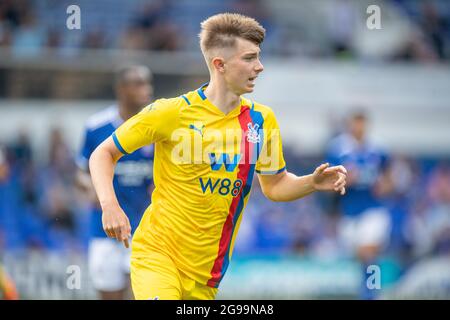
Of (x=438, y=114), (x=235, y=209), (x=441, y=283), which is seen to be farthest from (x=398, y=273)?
(x=235, y=209)

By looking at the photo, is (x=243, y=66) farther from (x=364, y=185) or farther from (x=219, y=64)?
(x=364, y=185)

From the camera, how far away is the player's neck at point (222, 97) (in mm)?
6238

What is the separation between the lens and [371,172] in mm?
12578

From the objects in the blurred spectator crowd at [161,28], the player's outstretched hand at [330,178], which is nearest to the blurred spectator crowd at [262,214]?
the blurred spectator crowd at [161,28]

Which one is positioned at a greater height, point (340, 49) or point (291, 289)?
point (340, 49)

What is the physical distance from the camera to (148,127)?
19.7ft

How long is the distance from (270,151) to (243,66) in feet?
2.14

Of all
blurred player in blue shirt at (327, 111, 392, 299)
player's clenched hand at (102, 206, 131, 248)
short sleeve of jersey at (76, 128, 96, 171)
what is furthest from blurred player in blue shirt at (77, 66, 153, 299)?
blurred player in blue shirt at (327, 111, 392, 299)

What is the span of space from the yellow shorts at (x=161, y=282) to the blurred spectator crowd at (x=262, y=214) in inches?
319

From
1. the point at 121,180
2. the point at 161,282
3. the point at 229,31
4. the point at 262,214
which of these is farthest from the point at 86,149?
the point at 262,214

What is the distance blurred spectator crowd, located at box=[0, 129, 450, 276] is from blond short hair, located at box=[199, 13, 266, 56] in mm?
8096

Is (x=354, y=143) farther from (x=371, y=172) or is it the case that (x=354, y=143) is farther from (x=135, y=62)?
(x=135, y=62)

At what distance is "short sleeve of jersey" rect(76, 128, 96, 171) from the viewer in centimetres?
902
